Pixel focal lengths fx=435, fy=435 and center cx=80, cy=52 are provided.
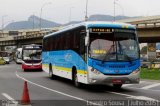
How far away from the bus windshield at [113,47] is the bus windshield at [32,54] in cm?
Result: 2516

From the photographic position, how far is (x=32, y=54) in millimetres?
45562

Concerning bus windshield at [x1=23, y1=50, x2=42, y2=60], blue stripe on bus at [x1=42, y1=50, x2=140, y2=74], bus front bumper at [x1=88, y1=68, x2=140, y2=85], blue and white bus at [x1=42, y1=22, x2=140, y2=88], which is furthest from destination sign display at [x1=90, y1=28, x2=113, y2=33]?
bus windshield at [x1=23, y1=50, x2=42, y2=60]

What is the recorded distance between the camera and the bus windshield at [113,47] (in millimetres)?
18844

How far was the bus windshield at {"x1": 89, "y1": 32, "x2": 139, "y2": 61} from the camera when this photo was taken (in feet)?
61.8

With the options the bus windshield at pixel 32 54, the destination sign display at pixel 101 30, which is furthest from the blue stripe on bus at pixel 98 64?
the bus windshield at pixel 32 54

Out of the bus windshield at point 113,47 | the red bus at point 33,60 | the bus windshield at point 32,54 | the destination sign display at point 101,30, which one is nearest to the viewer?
the bus windshield at point 113,47

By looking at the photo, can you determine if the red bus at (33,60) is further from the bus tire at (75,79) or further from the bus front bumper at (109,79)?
the bus front bumper at (109,79)

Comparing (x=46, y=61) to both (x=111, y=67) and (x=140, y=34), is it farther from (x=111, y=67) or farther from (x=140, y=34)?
(x=140, y=34)

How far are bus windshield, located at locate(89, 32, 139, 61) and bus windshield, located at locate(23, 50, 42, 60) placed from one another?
25.2m

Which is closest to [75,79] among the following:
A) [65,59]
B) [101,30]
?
[65,59]

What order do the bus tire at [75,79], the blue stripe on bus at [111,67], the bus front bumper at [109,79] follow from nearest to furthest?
the bus front bumper at [109,79] < the blue stripe on bus at [111,67] < the bus tire at [75,79]

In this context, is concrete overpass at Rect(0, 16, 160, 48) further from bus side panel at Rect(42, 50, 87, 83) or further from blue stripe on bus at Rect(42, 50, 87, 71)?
bus side panel at Rect(42, 50, 87, 83)

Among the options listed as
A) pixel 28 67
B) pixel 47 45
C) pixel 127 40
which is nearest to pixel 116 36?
pixel 127 40

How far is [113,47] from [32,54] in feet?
90.0
